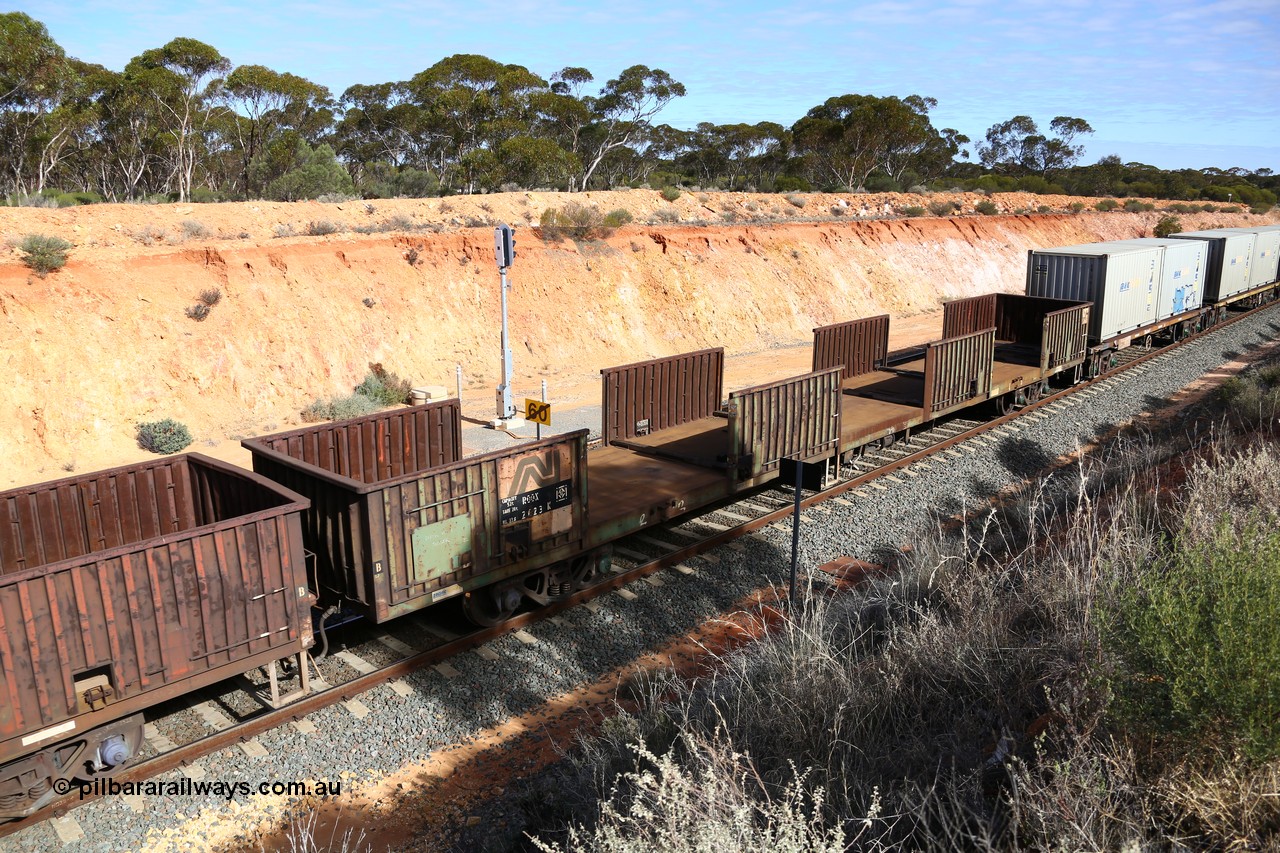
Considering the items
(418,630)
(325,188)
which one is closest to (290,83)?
(325,188)

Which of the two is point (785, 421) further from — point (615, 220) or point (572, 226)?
point (615, 220)

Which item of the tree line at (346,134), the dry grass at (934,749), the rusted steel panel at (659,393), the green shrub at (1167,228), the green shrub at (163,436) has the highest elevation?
the tree line at (346,134)

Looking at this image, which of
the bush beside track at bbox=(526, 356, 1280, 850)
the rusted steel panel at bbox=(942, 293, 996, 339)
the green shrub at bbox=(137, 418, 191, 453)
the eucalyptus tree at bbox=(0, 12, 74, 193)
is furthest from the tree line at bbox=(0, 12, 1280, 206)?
the bush beside track at bbox=(526, 356, 1280, 850)

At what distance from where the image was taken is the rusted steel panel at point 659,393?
46.3 feet

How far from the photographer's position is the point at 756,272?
34375 mm

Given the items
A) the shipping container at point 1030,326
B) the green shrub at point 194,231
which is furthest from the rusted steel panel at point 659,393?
the green shrub at point 194,231

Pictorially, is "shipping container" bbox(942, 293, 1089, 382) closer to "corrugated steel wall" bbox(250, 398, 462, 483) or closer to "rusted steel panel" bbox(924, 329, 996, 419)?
"rusted steel panel" bbox(924, 329, 996, 419)

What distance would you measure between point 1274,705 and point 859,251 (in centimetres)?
3683

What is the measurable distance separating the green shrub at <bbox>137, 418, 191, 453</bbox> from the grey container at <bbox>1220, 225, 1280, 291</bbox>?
3645 cm

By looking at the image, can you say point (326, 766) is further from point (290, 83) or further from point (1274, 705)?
point (290, 83)

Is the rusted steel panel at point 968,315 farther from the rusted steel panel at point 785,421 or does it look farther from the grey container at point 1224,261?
the grey container at point 1224,261

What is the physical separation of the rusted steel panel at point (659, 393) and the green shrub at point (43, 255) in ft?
47.2

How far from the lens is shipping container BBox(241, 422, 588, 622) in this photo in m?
8.62

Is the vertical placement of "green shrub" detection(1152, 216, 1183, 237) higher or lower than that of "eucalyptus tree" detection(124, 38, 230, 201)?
lower
